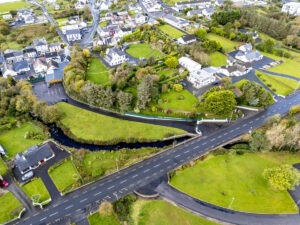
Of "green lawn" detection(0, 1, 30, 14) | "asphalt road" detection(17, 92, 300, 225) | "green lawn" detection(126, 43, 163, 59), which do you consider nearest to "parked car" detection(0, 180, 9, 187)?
"asphalt road" detection(17, 92, 300, 225)

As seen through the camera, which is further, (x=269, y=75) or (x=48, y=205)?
(x=269, y=75)

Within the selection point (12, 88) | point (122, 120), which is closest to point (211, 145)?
point (122, 120)

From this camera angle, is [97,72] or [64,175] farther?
[97,72]

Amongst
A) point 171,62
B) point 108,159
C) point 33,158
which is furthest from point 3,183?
point 171,62

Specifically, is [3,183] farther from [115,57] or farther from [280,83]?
[280,83]

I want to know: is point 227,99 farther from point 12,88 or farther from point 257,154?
point 12,88

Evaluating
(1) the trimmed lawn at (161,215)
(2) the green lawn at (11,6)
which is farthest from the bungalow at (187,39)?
(2) the green lawn at (11,6)
